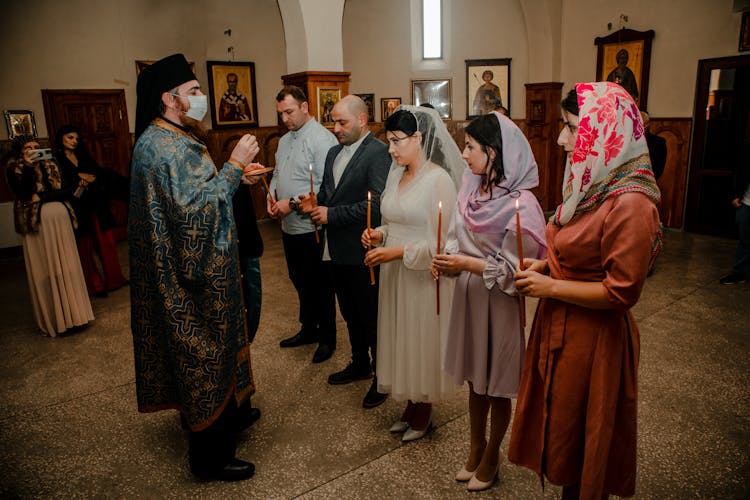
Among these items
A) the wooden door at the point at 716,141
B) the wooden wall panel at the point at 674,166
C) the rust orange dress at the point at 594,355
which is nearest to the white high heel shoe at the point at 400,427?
the rust orange dress at the point at 594,355

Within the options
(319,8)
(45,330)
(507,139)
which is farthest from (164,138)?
(319,8)

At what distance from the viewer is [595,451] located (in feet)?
6.12

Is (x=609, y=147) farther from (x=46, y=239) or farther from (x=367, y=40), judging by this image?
(x=367, y=40)

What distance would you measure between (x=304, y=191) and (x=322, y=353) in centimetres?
131

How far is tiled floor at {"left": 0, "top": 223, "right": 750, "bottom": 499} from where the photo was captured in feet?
9.06

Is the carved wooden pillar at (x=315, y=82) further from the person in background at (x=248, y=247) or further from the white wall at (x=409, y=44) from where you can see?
the white wall at (x=409, y=44)

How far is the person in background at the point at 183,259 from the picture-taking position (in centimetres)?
241

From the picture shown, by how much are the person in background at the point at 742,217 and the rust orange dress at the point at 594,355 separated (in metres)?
4.81

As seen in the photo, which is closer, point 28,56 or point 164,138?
point 164,138

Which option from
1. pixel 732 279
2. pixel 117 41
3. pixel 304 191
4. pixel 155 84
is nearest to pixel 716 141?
pixel 732 279

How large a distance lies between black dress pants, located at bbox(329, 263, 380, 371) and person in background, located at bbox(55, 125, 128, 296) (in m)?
2.93

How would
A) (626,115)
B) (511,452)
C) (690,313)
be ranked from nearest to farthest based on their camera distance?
(626,115) < (511,452) < (690,313)

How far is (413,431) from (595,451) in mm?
1416

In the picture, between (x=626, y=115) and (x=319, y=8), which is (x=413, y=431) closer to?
(x=626, y=115)
